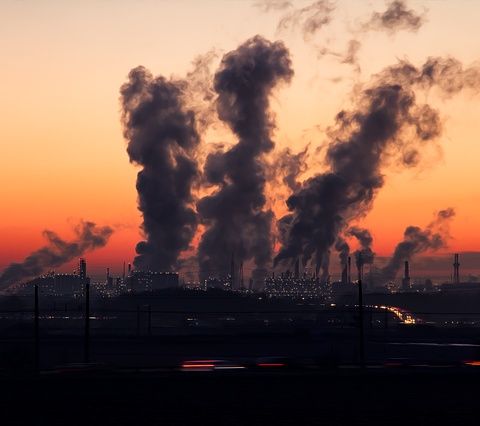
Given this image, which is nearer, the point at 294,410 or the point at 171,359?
the point at 294,410

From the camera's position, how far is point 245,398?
26.9 metres

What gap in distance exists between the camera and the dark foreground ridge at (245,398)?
74.9ft

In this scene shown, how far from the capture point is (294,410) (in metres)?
24.3

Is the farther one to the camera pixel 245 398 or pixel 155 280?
pixel 155 280

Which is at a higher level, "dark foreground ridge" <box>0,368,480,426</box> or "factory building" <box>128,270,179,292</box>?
"factory building" <box>128,270,179,292</box>

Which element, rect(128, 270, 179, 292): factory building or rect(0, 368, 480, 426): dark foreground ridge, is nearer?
rect(0, 368, 480, 426): dark foreground ridge

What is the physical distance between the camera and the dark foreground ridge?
74.9 ft

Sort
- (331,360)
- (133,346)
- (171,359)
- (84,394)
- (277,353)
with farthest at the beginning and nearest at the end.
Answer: (133,346) → (277,353) → (171,359) → (331,360) → (84,394)

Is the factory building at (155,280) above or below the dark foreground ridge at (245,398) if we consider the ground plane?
above

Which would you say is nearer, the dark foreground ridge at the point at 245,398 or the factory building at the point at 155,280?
the dark foreground ridge at the point at 245,398

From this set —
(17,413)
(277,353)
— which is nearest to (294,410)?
(17,413)

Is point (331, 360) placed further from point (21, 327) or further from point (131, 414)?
point (21, 327)

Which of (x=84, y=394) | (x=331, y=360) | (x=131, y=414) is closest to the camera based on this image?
(x=131, y=414)

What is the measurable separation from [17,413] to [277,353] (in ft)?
133
